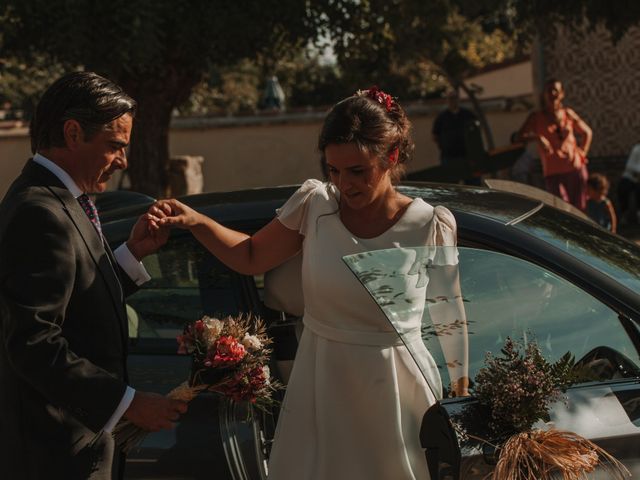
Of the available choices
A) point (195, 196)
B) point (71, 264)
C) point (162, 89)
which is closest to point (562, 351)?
point (71, 264)

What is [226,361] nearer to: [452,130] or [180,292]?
[180,292]

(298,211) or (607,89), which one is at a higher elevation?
(607,89)

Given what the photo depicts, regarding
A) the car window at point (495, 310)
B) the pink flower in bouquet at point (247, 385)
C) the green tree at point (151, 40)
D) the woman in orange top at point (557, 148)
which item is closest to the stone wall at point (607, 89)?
the green tree at point (151, 40)

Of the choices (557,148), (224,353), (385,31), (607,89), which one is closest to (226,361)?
(224,353)

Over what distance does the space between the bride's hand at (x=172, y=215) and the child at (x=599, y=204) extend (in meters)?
6.97

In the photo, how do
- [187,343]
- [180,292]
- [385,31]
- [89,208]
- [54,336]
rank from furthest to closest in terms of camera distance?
1. [385,31]
2. [180,292]
3. [187,343]
4. [89,208]
5. [54,336]

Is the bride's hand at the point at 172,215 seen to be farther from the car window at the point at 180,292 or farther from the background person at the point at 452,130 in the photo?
the background person at the point at 452,130

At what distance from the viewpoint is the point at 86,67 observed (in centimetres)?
1061

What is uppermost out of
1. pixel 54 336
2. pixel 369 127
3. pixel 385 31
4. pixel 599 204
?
pixel 385 31

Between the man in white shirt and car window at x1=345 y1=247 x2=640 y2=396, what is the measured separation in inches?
512

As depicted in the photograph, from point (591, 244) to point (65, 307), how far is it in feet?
6.86

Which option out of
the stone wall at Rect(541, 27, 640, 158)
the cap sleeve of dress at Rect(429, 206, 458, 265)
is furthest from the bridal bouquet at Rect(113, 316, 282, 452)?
the stone wall at Rect(541, 27, 640, 158)

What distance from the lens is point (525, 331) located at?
3244 millimetres

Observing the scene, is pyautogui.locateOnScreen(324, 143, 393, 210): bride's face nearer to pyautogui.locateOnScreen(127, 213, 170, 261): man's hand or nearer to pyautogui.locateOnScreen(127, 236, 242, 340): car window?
pyautogui.locateOnScreen(127, 213, 170, 261): man's hand
